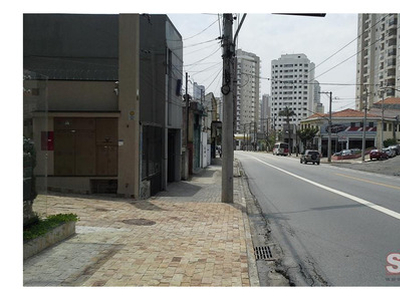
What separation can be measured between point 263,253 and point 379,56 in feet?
340

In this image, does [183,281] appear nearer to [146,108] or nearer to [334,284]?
[334,284]

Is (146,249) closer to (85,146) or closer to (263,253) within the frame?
(263,253)

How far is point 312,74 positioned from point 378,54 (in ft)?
210

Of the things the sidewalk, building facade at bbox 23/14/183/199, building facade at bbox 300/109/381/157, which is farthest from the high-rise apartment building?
the sidewalk

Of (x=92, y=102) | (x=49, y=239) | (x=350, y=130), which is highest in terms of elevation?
(x=350, y=130)

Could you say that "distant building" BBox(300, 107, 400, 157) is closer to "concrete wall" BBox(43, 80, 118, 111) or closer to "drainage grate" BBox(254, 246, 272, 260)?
"concrete wall" BBox(43, 80, 118, 111)

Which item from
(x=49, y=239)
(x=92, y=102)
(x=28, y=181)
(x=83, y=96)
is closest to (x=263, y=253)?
(x=49, y=239)

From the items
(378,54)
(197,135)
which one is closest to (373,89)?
(378,54)

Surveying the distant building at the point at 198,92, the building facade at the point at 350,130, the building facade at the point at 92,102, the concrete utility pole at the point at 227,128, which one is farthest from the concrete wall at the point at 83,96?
the building facade at the point at 350,130

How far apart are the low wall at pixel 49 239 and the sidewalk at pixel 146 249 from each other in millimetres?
116

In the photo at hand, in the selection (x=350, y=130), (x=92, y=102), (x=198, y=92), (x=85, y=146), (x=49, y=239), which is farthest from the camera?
(x=350, y=130)

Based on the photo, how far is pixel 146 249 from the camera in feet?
24.9

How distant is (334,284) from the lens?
6.01 meters

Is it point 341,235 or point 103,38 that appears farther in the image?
point 103,38
